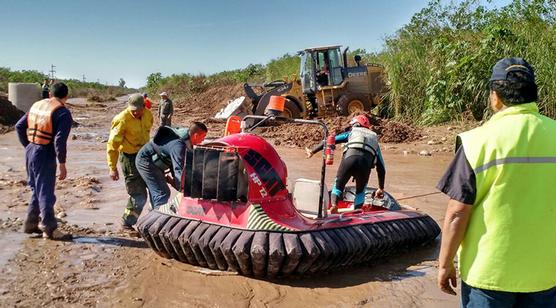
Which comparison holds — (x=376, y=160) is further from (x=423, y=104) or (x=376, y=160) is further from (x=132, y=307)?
(x=423, y=104)

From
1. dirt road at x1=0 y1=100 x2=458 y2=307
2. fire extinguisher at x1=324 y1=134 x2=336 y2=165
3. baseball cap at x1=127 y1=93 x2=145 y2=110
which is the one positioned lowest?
dirt road at x1=0 y1=100 x2=458 y2=307

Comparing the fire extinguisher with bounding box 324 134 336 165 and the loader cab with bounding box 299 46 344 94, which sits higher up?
the loader cab with bounding box 299 46 344 94

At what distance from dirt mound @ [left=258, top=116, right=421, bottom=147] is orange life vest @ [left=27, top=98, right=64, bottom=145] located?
26.0 feet

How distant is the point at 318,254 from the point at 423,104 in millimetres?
11403

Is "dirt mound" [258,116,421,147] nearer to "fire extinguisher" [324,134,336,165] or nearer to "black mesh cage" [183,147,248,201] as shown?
"fire extinguisher" [324,134,336,165]

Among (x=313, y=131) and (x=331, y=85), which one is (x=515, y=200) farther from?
(x=331, y=85)

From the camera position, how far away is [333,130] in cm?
1348

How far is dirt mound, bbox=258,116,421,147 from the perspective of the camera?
43.2ft

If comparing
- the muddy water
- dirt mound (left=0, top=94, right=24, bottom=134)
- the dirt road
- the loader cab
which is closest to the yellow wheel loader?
the loader cab

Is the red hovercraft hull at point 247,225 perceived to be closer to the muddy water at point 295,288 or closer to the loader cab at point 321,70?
the muddy water at point 295,288

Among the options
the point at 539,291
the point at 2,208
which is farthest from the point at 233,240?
the point at 2,208

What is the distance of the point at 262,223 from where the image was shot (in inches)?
174

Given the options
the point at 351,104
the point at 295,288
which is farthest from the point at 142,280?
the point at 351,104

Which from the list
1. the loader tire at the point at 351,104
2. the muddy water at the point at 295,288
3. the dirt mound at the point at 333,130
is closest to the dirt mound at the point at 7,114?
the dirt mound at the point at 333,130
